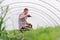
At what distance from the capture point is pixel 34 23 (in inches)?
416

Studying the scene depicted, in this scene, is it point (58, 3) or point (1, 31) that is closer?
point (1, 31)

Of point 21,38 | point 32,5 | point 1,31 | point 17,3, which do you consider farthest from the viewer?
point 32,5

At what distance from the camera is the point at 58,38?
1.32m

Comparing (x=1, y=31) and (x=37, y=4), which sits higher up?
(x=37, y=4)

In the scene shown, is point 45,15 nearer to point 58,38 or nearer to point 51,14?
point 51,14

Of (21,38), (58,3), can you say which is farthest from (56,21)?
(21,38)

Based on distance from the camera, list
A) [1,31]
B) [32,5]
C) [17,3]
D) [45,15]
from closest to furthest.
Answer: [1,31], [17,3], [32,5], [45,15]

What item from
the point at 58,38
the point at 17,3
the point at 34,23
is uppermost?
the point at 17,3

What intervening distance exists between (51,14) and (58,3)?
0.98 meters

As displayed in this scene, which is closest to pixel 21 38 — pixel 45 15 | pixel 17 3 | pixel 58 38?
pixel 58 38

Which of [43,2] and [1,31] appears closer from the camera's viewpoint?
[1,31]

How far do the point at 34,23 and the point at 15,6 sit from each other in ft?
4.59

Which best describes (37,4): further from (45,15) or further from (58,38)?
(58,38)

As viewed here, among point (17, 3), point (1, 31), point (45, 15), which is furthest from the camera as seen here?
point (45, 15)
